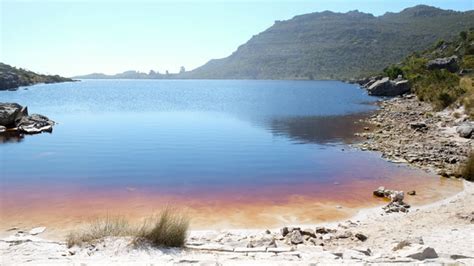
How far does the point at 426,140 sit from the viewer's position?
2441 centimetres

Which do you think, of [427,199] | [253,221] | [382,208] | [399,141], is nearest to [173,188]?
[253,221]

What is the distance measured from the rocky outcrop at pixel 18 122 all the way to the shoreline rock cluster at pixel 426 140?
23.1 m

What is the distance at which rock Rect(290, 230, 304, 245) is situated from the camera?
9645 mm

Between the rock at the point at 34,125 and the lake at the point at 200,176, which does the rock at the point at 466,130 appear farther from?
the rock at the point at 34,125

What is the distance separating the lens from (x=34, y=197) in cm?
1447

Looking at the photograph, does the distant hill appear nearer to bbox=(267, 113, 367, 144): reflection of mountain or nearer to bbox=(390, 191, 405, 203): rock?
bbox=(267, 113, 367, 144): reflection of mountain

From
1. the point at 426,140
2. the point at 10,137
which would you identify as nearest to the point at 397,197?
the point at 426,140

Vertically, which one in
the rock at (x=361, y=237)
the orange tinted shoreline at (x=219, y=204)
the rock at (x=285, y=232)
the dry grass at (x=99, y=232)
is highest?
the dry grass at (x=99, y=232)

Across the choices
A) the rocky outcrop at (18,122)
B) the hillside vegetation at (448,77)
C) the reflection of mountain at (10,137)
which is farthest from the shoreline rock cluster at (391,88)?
the reflection of mountain at (10,137)

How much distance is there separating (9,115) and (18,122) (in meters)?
0.82

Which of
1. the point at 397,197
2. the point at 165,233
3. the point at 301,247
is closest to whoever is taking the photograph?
the point at 165,233

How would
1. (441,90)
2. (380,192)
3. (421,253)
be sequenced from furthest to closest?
(441,90)
(380,192)
(421,253)

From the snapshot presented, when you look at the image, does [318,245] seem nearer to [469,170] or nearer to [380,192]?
[380,192]

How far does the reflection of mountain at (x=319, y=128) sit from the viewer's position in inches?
1128
